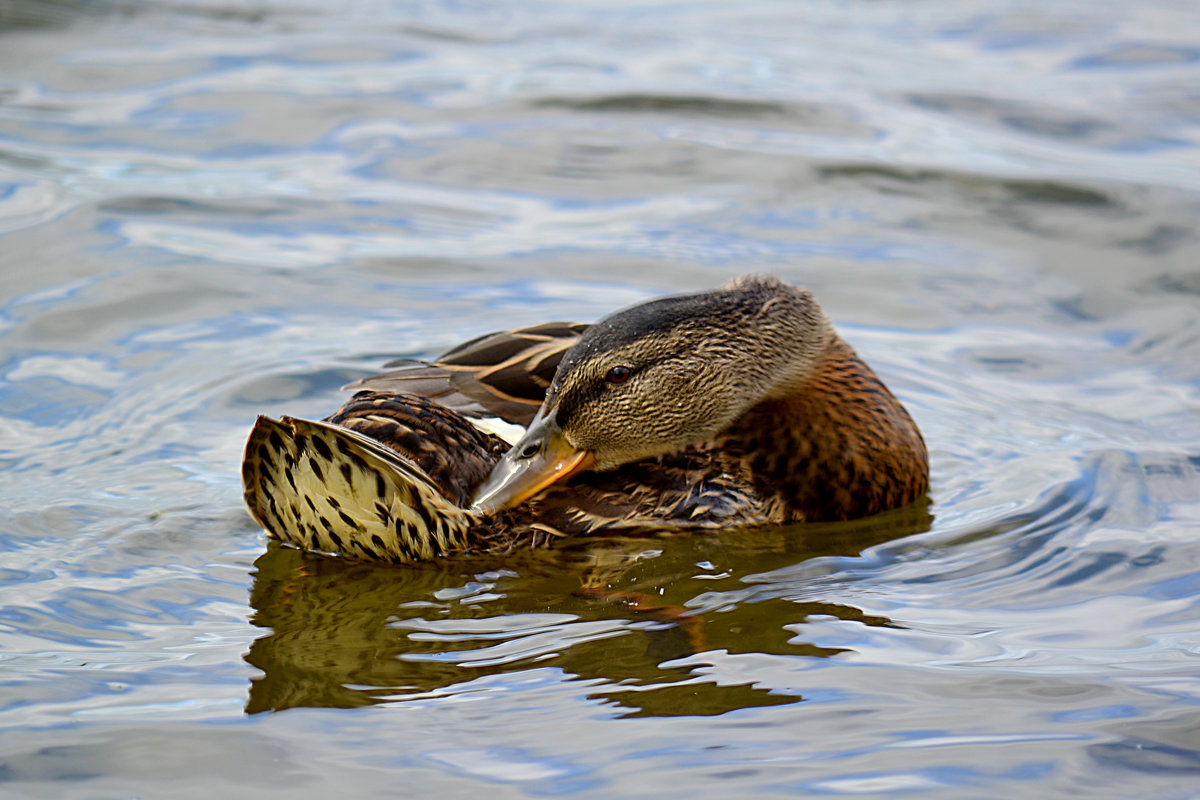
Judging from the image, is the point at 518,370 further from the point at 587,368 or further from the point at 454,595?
the point at 454,595

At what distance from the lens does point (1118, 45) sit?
12422mm

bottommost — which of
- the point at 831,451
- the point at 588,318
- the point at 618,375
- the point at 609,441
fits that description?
the point at 831,451

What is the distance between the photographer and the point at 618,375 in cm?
518

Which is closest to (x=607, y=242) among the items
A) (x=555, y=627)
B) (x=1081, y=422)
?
(x=1081, y=422)

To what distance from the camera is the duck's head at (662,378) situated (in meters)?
5.09

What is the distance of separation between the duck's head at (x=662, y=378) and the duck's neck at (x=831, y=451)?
9 cm

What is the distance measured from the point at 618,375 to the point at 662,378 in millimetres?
184

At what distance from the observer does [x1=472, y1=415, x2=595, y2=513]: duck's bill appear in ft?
16.4

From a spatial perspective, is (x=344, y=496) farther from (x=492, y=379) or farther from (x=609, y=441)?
(x=609, y=441)

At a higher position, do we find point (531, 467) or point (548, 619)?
point (531, 467)

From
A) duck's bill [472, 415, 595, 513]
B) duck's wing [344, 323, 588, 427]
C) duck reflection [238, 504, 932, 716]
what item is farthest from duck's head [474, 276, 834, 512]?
duck reflection [238, 504, 932, 716]

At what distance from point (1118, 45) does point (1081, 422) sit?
23.5 ft

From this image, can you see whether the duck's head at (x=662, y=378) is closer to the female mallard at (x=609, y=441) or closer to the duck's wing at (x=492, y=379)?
the female mallard at (x=609, y=441)

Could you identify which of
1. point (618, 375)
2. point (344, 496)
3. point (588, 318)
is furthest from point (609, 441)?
point (588, 318)
